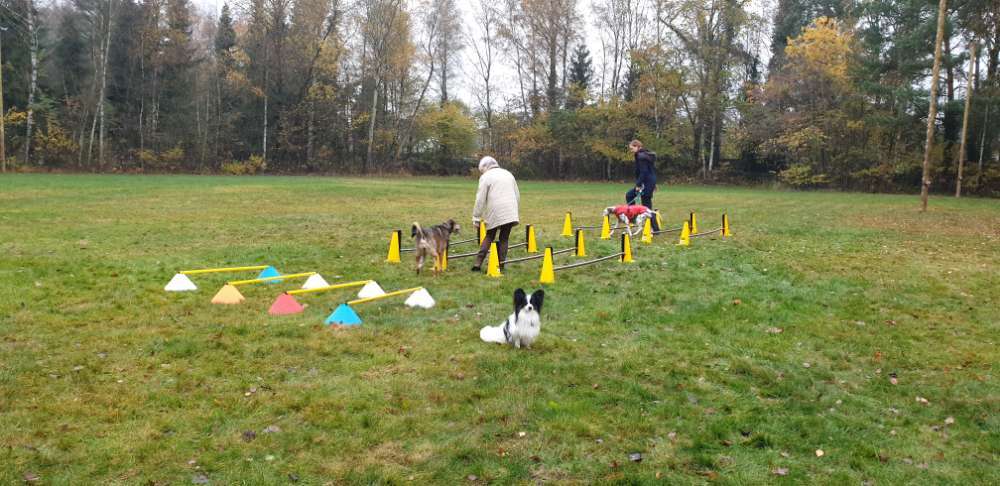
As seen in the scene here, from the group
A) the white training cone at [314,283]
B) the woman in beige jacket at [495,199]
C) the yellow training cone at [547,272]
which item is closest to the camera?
the white training cone at [314,283]

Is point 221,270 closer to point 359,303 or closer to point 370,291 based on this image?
point 370,291

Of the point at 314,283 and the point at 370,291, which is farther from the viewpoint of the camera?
the point at 314,283

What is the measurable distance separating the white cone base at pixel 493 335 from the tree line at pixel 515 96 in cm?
3468

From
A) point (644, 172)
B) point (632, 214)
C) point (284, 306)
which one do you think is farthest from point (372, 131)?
point (284, 306)

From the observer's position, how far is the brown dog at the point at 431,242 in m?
9.43

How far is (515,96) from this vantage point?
170 feet

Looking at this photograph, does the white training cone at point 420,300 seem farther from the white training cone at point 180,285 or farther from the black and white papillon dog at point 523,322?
the white training cone at point 180,285

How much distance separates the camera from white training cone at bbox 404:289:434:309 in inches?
300

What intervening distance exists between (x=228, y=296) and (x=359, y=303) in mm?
1499

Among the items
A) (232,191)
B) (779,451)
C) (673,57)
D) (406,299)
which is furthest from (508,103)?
(779,451)

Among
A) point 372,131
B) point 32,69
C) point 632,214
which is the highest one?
point 32,69

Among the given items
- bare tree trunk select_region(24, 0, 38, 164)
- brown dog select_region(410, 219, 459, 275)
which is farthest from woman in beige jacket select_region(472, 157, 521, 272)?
bare tree trunk select_region(24, 0, 38, 164)

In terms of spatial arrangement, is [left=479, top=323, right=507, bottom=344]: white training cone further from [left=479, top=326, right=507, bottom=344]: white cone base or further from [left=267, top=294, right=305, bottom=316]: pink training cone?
[left=267, top=294, right=305, bottom=316]: pink training cone

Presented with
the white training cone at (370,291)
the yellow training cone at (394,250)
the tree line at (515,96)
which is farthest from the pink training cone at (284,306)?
the tree line at (515,96)
